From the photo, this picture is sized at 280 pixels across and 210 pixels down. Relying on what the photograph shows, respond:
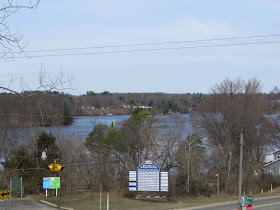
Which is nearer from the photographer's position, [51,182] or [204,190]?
[51,182]

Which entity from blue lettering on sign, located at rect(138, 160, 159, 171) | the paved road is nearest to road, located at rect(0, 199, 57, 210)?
the paved road

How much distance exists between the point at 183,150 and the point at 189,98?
229ft

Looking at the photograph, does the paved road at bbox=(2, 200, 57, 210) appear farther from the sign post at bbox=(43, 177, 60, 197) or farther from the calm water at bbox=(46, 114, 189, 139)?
the calm water at bbox=(46, 114, 189, 139)

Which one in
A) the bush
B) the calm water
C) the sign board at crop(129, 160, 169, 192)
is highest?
the calm water

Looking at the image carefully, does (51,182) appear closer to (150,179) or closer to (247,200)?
(150,179)

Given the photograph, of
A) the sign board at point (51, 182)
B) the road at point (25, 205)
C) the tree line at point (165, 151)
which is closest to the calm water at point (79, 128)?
the tree line at point (165, 151)

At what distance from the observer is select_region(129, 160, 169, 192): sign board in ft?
110

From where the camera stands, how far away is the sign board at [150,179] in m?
33.6

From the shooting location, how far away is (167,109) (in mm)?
97250

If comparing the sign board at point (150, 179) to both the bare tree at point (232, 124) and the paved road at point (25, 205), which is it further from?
the bare tree at point (232, 124)

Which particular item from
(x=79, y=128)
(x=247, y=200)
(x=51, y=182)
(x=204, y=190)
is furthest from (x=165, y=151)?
(x=79, y=128)

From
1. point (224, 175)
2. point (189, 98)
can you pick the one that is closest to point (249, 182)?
point (224, 175)

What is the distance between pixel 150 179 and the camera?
33625 mm

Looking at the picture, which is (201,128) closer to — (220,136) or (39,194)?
(220,136)
